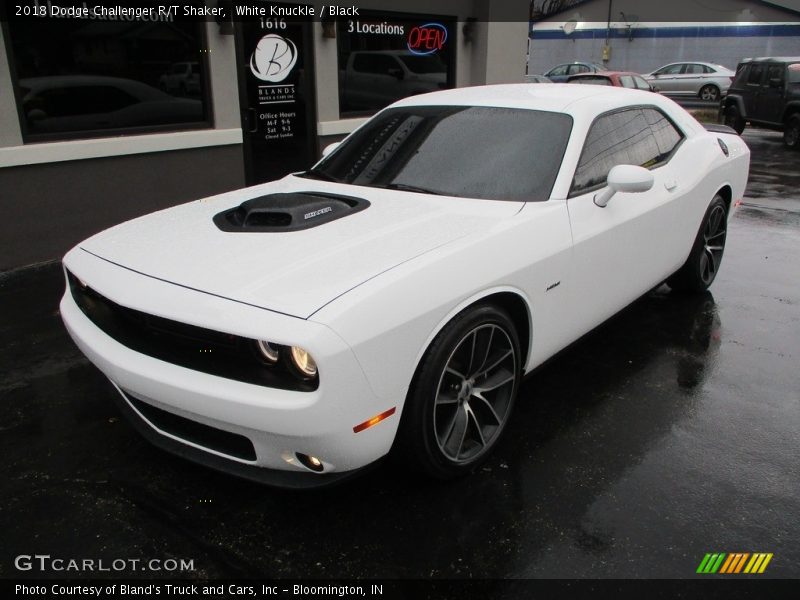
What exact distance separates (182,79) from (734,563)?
6.74 m

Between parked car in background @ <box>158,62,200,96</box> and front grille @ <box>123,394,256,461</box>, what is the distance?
5180 mm

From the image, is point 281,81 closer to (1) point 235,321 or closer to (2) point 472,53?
(2) point 472,53

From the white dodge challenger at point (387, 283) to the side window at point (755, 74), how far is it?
517 inches

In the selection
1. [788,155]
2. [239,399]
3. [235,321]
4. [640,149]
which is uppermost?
[640,149]

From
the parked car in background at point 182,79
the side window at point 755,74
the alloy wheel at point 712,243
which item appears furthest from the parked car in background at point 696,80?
the alloy wheel at point 712,243

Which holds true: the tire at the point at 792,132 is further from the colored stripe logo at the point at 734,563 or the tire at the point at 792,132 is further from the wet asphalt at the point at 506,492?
the colored stripe logo at the point at 734,563

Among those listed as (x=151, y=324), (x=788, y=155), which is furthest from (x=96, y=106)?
(x=788, y=155)

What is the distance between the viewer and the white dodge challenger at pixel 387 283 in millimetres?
2369

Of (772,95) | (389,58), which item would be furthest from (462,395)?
(772,95)

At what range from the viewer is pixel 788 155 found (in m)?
13.8

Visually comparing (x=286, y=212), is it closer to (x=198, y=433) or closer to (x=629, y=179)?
(x=198, y=433)

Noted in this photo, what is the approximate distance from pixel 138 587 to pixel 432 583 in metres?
1.05

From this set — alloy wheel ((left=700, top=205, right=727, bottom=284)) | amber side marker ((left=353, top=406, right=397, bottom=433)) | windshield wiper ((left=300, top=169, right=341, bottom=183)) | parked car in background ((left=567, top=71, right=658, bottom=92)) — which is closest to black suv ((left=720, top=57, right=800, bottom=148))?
parked car in background ((left=567, top=71, right=658, bottom=92))

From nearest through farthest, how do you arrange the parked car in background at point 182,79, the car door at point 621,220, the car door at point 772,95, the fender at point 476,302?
the fender at point 476,302
the car door at point 621,220
the parked car in background at point 182,79
the car door at point 772,95
